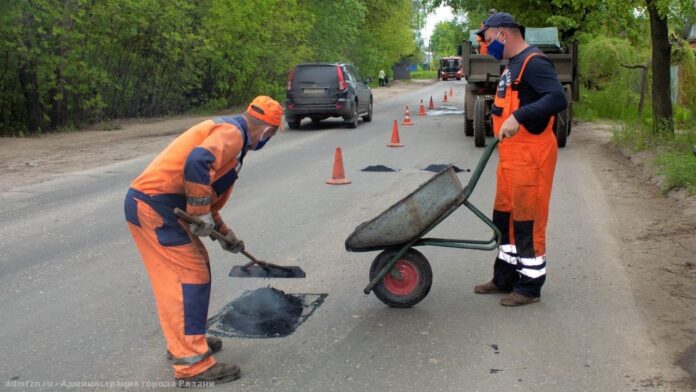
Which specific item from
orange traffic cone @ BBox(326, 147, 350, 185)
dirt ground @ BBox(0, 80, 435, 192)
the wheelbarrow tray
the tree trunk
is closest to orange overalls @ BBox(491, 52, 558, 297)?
the wheelbarrow tray

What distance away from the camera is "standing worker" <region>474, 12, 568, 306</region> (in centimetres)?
481

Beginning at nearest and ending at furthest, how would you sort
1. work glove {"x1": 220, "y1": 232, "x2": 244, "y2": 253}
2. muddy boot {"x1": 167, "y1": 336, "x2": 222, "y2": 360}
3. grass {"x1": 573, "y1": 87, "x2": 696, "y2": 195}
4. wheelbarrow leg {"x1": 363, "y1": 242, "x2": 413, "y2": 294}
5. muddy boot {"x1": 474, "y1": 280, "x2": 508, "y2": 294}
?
work glove {"x1": 220, "y1": 232, "x2": 244, "y2": 253} → muddy boot {"x1": 167, "y1": 336, "x2": 222, "y2": 360} → wheelbarrow leg {"x1": 363, "y1": 242, "x2": 413, "y2": 294} → muddy boot {"x1": 474, "y1": 280, "x2": 508, "y2": 294} → grass {"x1": 573, "y1": 87, "x2": 696, "y2": 195}

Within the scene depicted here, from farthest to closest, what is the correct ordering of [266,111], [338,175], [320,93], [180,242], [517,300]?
[320,93]
[338,175]
[517,300]
[266,111]
[180,242]

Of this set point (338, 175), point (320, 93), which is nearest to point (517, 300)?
point (338, 175)

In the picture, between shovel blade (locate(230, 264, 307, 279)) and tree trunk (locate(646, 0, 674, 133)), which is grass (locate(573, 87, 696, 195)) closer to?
tree trunk (locate(646, 0, 674, 133))

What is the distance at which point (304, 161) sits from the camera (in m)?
12.9

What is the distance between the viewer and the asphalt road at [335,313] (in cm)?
402

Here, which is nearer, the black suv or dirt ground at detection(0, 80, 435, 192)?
dirt ground at detection(0, 80, 435, 192)

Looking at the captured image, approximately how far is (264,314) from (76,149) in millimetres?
12222

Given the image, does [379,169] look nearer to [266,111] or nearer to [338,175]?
[338,175]

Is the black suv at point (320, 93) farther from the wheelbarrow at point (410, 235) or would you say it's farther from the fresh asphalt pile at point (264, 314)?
the wheelbarrow at point (410, 235)

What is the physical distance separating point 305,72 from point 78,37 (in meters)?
5.67

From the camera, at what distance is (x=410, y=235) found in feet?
16.0

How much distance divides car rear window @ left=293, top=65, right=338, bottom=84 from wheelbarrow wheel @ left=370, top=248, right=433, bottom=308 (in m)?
14.4
